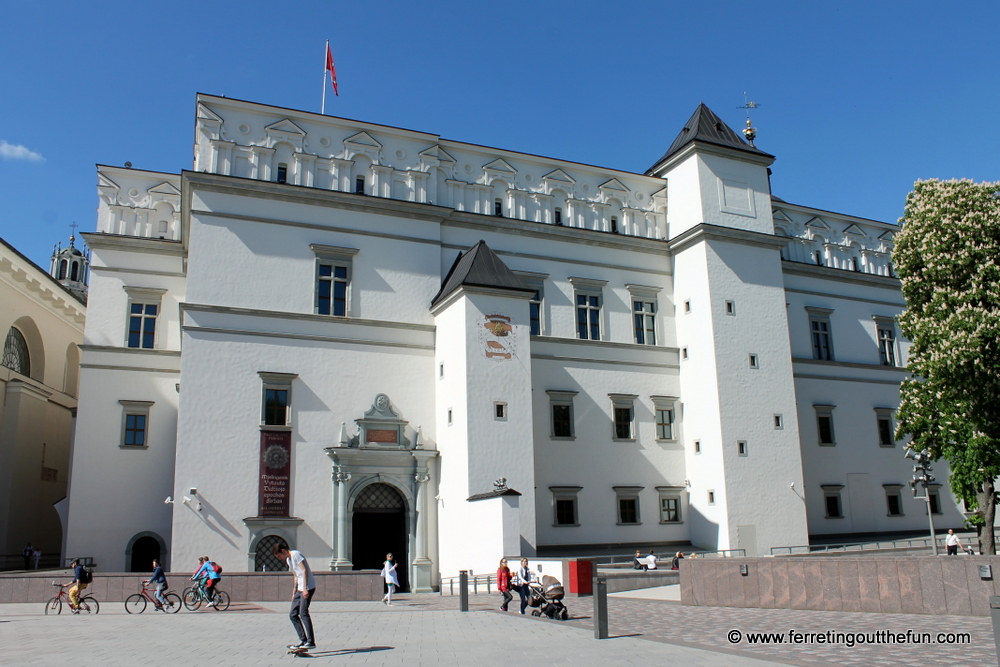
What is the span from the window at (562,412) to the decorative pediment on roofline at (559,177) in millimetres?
9365

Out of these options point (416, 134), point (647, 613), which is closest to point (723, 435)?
point (647, 613)

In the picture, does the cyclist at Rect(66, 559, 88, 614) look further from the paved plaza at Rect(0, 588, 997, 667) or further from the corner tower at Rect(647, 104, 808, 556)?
the corner tower at Rect(647, 104, 808, 556)

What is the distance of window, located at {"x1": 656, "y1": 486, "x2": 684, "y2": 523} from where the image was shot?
3244cm

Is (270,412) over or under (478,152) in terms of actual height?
under

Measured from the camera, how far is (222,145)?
2884 centimetres

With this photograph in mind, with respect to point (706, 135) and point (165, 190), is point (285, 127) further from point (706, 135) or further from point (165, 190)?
point (706, 135)

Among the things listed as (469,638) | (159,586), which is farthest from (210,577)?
(469,638)

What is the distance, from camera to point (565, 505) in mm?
30859

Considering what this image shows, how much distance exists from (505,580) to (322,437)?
10.9 m

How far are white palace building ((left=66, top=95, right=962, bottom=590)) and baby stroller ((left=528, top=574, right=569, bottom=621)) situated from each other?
7778 mm

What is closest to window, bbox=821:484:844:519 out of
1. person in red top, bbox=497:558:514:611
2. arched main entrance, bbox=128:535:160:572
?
person in red top, bbox=497:558:514:611

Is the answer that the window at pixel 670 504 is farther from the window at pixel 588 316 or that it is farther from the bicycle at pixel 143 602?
the bicycle at pixel 143 602

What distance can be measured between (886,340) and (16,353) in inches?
1708

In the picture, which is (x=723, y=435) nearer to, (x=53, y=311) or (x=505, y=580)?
(x=505, y=580)
